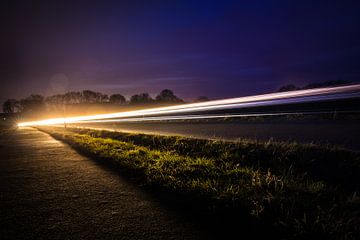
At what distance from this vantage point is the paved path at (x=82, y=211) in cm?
284

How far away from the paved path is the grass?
0.60 metres

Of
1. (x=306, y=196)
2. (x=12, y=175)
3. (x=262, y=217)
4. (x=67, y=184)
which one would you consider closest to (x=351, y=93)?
(x=306, y=196)

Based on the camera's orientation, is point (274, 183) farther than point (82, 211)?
Yes

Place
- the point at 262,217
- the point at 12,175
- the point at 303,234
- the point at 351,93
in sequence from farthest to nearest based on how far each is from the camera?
the point at 351,93 < the point at 12,175 < the point at 262,217 < the point at 303,234

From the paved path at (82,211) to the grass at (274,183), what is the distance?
1.97ft

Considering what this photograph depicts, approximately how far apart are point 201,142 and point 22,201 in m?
5.07

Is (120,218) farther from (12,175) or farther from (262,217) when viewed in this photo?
(12,175)

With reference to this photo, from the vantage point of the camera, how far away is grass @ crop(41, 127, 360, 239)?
2839 mm

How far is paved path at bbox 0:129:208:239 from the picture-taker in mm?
2838

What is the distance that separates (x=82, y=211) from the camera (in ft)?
11.3

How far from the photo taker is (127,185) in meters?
4.70

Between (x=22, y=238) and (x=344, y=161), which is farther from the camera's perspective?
(x=344, y=161)

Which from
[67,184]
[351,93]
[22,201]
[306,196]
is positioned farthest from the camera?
[351,93]

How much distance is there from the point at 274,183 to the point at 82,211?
2950 mm
